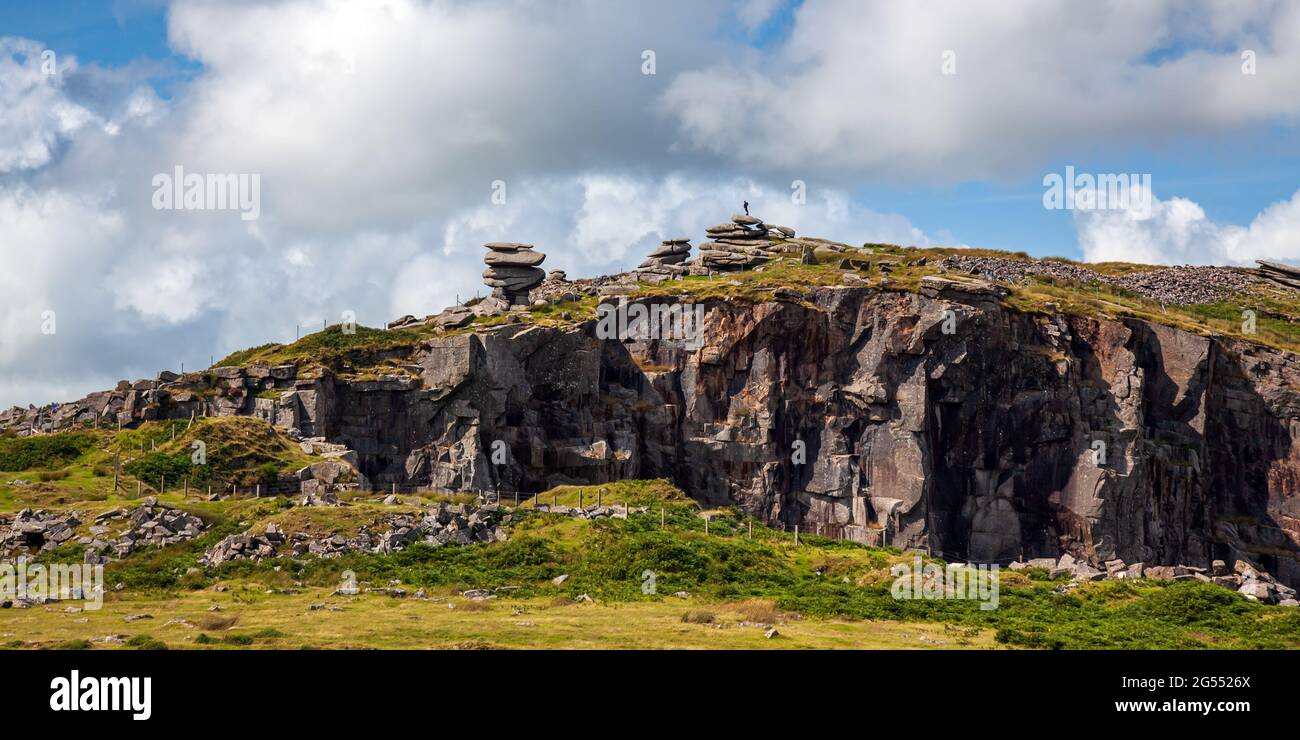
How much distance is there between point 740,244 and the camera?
12231cm

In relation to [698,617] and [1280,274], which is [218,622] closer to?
[698,617]

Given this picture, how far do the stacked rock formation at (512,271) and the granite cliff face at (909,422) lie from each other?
17141 millimetres

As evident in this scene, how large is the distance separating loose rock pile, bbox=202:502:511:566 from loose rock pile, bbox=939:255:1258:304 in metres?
67.0

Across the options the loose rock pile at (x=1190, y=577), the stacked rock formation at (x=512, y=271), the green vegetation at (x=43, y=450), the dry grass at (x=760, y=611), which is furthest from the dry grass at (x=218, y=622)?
the stacked rock formation at (x=512, y=271)

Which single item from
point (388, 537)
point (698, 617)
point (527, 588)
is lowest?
point (698, 617)

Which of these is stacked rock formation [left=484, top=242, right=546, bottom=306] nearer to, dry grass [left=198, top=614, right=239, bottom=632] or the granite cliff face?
the granite cliff face

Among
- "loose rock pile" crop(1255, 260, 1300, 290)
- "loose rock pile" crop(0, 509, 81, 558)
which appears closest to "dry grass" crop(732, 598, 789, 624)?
"loose rock pile" crop(0, 509, 81, 558)

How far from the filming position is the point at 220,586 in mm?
54875

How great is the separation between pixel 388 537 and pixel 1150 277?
344 feet

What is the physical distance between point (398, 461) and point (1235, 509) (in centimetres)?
6427

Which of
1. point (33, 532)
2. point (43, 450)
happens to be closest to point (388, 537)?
point (33, 532)

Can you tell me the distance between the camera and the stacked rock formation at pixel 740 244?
112875 mm

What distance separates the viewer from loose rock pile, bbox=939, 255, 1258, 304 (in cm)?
12731
